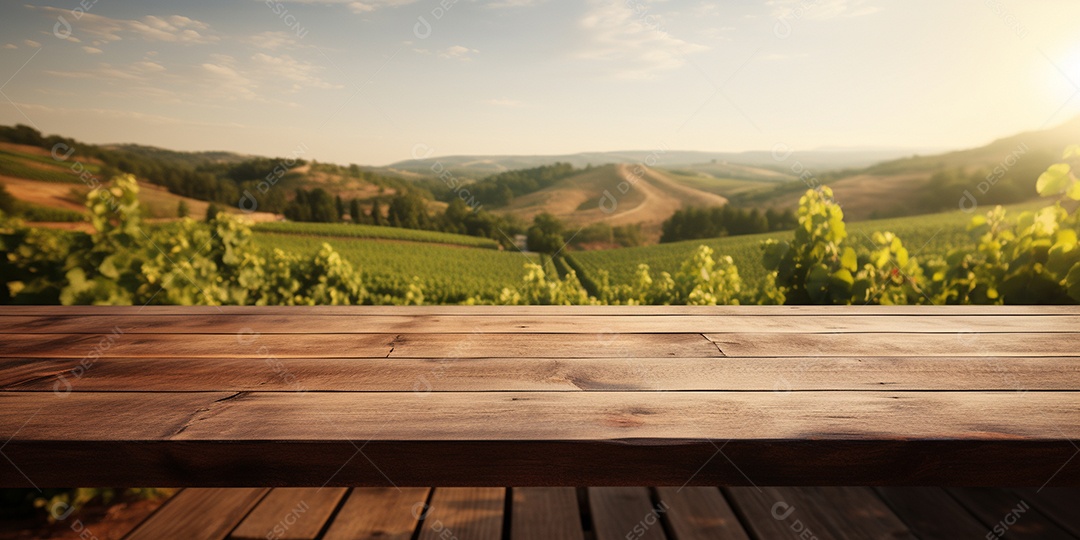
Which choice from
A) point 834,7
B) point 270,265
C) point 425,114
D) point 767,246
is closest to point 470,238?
point 425,114

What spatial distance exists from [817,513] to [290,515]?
5.23ft

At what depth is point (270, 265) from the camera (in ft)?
13.5

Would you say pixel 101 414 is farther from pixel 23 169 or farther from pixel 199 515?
pixel 23 169

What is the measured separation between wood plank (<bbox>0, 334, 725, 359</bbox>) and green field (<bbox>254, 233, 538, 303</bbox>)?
869 centimetres

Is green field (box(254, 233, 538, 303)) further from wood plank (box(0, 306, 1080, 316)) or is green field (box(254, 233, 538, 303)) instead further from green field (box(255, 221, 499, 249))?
wood plank (box(0, 306, 1080, 316))

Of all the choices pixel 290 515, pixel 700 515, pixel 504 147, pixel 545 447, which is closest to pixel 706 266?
pixel 700 515

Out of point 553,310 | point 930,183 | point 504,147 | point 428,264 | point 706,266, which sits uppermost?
point 504,147

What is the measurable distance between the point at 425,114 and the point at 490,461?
13.6 metres

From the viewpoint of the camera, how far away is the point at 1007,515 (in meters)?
1.66

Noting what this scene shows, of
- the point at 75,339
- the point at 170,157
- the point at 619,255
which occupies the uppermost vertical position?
the point at 170,157

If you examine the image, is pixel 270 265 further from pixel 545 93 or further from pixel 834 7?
pixel 545 93

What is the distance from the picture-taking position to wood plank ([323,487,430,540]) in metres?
1.55

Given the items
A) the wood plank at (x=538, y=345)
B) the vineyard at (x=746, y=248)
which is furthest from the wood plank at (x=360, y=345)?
the vineyard at (x=746, y=248)

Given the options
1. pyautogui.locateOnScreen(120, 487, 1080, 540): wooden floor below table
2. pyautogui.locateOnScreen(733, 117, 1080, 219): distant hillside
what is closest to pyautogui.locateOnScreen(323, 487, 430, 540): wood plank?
pyautogui.locateOnScreen(120, 487, 1080, 540): wooden floor below table
